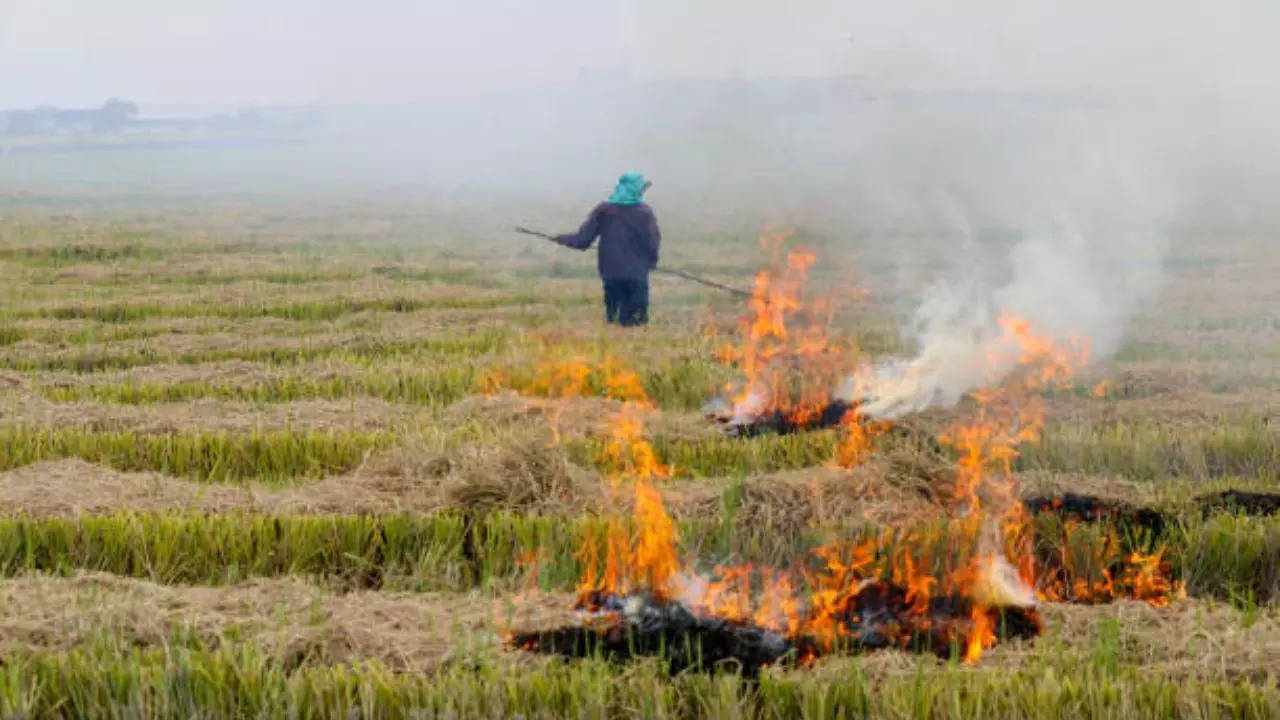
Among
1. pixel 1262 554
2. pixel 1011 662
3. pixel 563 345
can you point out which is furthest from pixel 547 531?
pixel 563 345

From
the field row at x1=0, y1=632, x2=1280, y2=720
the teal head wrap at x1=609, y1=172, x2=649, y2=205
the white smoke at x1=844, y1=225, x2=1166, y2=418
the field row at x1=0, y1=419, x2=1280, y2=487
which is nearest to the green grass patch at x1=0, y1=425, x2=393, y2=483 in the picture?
the field row at x1=0, y1=419, x2=1280, y2=487

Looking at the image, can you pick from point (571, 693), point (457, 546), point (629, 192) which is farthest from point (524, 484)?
point (629, 192)

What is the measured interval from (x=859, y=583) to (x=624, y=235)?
9213 millimetres

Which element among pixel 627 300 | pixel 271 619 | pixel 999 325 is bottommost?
pixel 271 619

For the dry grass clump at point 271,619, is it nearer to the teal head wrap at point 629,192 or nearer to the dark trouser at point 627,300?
the teal head wrap at point 629,192

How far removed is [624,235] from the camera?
14.3m

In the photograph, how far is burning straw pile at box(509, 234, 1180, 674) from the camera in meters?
4.86

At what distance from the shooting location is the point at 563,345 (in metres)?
12.7

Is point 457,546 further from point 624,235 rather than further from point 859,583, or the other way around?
point 624,235

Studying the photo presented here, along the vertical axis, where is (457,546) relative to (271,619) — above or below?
below

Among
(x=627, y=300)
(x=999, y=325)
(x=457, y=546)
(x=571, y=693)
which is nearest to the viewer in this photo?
(x=571, y=693)

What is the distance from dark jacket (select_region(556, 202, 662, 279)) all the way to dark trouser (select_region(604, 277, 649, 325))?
0.83 ft

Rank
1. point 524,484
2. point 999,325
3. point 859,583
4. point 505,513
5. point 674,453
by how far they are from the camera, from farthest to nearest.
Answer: point 999,325 → point 674,453 → point 524,484 → point 505,513 → point 859,583

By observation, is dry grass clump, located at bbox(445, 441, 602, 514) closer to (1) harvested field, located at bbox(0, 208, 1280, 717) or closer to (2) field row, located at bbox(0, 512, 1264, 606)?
(1) harvested field, located at bbox(0, 208, 1280, 717)
